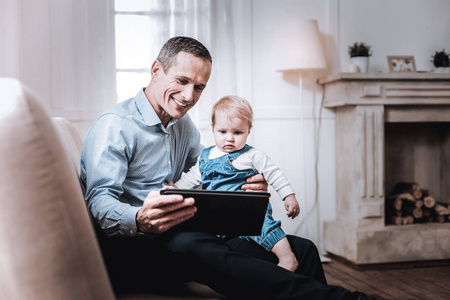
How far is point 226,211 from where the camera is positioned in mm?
1271

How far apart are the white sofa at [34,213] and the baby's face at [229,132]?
4.13 feet

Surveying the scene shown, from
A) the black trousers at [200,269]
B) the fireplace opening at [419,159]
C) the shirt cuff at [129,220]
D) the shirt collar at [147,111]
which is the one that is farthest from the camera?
the fireplace opening at [419,159]

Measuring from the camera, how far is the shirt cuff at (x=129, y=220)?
1276mm

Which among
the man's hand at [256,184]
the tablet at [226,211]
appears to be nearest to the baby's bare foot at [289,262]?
the tablet at [226,211]

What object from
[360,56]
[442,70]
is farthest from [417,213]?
[360,56]

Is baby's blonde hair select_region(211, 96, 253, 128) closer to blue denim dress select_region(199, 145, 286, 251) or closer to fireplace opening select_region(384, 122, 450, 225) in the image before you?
blue denim dress select_region(199, 145, 286, 251)

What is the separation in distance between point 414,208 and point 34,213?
3.30 m

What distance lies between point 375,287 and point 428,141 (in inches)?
61.2

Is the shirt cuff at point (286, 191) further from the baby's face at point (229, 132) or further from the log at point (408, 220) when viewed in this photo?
the log at point (408, 220)

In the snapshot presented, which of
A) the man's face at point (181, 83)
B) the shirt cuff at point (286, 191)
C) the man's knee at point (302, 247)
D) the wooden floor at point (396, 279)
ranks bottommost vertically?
the wooden floor at point (396, 279)

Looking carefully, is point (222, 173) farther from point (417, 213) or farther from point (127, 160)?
point (417, 213)

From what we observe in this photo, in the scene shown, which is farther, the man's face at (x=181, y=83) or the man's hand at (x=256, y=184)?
the man's hand at (x=256, y=184)

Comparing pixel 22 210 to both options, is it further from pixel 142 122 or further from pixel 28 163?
pixel 142 122

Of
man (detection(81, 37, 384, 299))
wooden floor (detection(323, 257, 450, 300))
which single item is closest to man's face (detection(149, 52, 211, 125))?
man (detection(81, 37, 384, 299))
